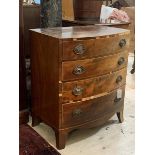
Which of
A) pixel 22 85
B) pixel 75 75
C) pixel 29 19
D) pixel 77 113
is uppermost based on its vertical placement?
pixel 29 19

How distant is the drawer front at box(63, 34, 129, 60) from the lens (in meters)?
1.48

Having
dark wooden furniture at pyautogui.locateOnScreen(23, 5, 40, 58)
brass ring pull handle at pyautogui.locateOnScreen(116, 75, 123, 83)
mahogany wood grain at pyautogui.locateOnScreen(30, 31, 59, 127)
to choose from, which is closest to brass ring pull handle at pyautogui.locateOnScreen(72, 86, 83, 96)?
mahogany wood grain at pyautogui.locateOnScreen(30, 31, 59, 127)

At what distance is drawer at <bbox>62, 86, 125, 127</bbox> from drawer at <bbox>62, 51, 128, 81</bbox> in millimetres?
177

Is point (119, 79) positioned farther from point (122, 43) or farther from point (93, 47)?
point (93, 47)

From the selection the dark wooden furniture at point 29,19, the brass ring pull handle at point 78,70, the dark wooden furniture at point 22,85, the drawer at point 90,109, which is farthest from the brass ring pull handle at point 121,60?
the dark wooden furniture at point 29,19

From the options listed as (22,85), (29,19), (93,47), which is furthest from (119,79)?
(29,19)

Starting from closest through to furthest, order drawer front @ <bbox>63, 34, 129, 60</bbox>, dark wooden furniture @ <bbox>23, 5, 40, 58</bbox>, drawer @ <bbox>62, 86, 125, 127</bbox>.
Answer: drawer front @ <bbox>63, 34, 129, 60</bbox> < drawer @ <bbox>62, 86, 125, 127</bbox> < dark wooden furniture @ <bbox>23, 5, 40, 58</bbox>

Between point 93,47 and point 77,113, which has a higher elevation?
point 93,47

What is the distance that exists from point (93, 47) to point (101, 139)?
2.13ft

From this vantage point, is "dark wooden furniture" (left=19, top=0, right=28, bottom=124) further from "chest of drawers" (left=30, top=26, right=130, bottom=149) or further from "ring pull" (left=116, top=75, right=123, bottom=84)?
"ring pull" (left=116, top=75, right=123, bottom=84)

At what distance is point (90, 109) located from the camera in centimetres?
168

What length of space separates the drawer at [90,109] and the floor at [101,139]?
0.16m
